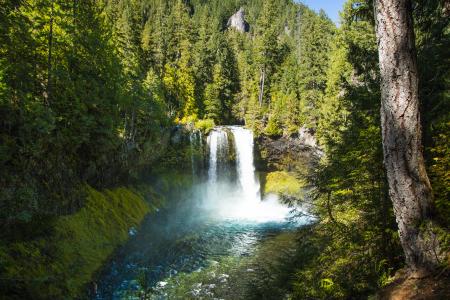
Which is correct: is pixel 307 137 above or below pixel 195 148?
above

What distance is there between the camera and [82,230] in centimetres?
1554

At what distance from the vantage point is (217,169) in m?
36.9

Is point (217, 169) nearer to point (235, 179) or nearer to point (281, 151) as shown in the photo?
point (235, 179)

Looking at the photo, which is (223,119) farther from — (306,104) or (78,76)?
(78,76)

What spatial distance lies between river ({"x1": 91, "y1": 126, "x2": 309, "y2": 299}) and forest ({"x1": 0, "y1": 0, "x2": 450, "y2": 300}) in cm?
13

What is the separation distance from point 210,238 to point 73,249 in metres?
9.96

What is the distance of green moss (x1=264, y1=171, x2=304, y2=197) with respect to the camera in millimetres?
36406

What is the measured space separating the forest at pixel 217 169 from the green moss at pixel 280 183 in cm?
17

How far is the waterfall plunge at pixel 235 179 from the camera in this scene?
118 feet

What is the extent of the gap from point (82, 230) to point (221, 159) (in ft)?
73.1

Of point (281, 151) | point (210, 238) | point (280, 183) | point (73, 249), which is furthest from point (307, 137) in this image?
point (73, 249)

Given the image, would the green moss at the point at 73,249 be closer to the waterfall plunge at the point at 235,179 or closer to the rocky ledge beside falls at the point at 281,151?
the waterfall plunge at the point at 235,179

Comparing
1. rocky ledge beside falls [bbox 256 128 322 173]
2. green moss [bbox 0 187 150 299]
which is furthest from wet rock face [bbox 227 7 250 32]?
green moss [bbox 0 187 150 299]

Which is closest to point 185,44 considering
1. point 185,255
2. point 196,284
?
point 185,255
